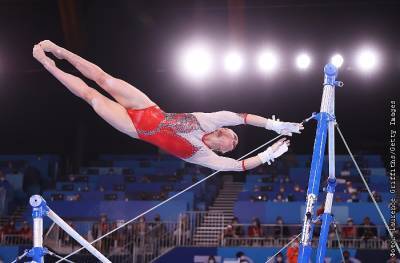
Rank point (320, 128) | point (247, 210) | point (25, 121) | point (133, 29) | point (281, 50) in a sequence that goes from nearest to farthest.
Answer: point (320, 128) < point (247, 210) < point (281, 50) < point (133, 29) < point (25, 121)

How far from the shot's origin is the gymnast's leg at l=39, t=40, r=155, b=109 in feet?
18.0

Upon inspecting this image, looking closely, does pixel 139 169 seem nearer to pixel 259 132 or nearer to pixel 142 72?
pixel 142 72

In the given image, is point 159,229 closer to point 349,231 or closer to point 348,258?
point 349,231

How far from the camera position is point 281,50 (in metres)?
16.0

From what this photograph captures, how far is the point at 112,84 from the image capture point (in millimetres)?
5473

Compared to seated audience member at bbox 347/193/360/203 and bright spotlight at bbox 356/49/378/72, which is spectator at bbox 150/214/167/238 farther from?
bright spotlight at bbox 356/49/378/72

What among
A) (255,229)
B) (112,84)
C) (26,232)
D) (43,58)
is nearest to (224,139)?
(112,84)

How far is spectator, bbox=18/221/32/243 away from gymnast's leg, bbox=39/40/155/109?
26.2 feet

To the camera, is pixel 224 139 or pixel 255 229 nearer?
pixel 224 139

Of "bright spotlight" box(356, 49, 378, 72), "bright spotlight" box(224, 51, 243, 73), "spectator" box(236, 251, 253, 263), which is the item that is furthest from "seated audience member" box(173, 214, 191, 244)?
"bright spotlight" box(356, 49, 378, 72)

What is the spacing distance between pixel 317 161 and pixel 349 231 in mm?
7088

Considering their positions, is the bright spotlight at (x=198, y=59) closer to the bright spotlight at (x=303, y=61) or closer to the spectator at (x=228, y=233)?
the bright spotlight at (x=303, y=61)

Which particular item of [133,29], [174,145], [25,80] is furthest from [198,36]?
[174,145]

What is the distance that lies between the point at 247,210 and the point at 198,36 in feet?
16.5
